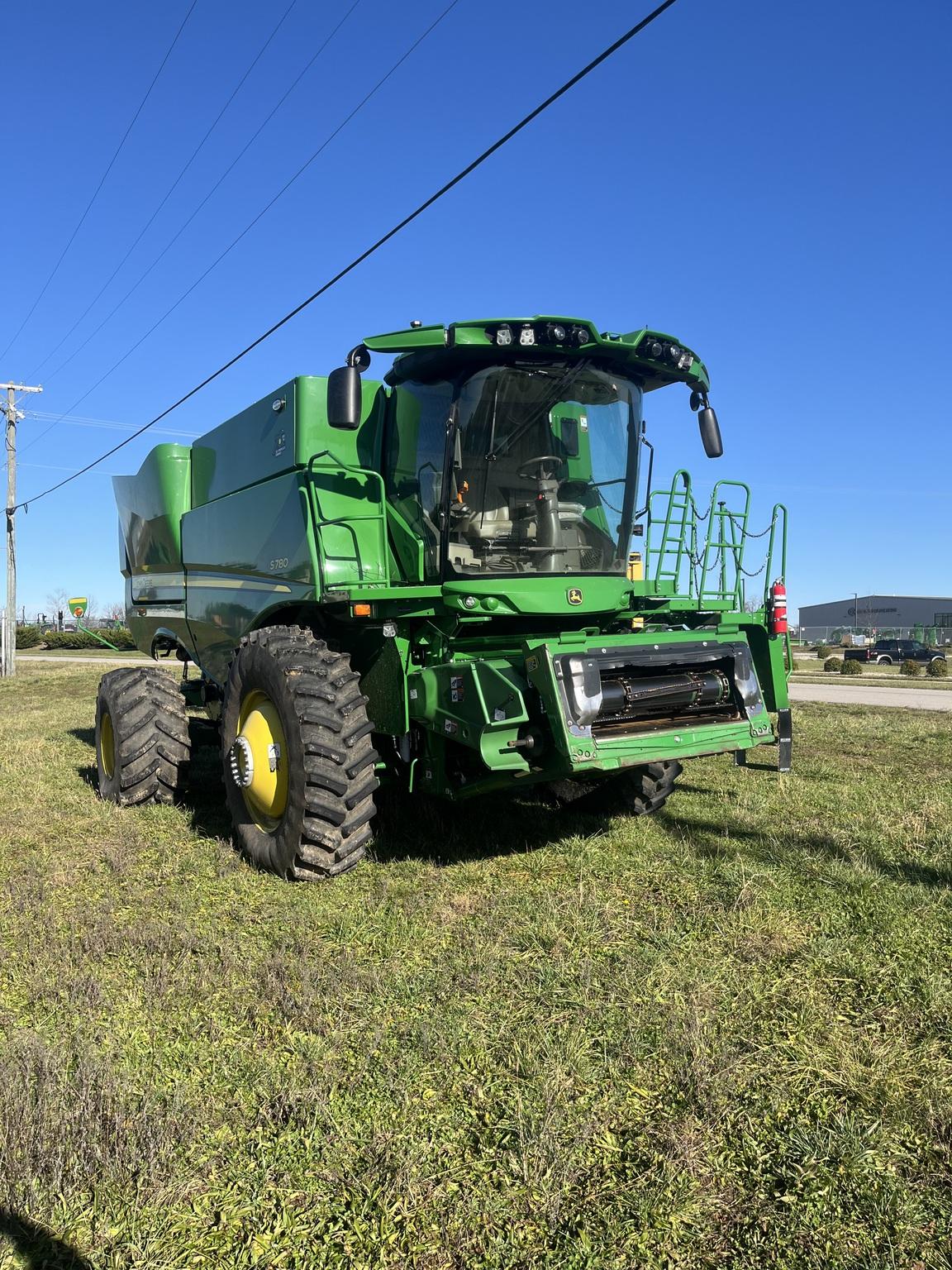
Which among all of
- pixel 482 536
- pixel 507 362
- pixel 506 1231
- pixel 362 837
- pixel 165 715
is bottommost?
pixel 506 1231

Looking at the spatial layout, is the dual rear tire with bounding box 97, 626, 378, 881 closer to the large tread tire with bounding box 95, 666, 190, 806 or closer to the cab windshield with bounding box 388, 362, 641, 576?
the cab windshield with bounding box 388, 362, 641, 576

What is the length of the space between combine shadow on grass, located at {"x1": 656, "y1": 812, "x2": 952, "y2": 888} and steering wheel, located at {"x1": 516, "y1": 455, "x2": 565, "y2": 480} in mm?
2319

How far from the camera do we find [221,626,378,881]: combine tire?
4738 millimetres

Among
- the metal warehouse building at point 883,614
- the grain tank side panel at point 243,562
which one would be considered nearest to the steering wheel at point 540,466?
the grain tank side panel at point 243,562

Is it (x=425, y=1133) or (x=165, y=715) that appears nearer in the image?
(x=425, y=1133)

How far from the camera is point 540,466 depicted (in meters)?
5.19

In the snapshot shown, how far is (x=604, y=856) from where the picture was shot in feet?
16.6

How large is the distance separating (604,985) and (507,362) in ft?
10.6

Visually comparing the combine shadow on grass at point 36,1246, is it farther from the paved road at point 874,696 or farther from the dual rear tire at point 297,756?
the paved road at point 874,696

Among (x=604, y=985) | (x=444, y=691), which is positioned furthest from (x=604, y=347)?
(x=604, y=985)

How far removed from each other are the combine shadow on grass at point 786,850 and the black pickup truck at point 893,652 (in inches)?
1585

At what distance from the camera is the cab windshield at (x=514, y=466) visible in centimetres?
500

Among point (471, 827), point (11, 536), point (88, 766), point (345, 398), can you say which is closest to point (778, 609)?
point (471, 827)

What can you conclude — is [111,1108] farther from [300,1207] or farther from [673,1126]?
[673,1126]
